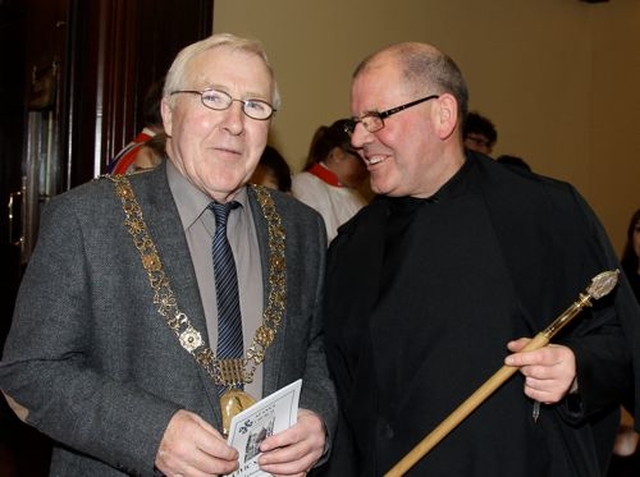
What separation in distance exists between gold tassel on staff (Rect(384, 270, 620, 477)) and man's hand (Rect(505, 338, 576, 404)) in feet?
0.07

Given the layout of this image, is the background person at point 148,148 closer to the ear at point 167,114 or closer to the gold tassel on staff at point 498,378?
the ear at point 167,114

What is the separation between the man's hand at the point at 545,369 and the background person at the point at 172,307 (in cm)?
47

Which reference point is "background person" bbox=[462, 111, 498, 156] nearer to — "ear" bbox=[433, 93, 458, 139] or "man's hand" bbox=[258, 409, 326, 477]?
"ear" bbox=[433, 93, 458, 139]

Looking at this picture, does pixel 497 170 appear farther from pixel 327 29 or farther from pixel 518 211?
pixel 327 29

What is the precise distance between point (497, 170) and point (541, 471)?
0.84 m

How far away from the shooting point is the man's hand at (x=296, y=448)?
189cm

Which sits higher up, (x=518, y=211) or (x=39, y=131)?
(x=518, y=211)

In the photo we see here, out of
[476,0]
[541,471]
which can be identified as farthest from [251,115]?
[476,0]

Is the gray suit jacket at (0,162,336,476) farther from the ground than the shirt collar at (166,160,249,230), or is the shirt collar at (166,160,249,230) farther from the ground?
the shirt collar at (166,160,249,230)

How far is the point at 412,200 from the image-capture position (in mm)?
2594

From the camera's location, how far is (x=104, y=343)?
6.17ft

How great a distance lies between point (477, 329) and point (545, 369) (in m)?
0.27

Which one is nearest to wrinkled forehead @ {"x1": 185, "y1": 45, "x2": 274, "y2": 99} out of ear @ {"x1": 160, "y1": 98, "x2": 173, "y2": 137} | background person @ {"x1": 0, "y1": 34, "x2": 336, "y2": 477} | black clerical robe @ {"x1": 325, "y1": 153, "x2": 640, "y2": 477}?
background person @ {"x1": 0, "y1": 34, "x2": 336, "y2": 477}

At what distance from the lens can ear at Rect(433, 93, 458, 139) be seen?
2.53 meters
